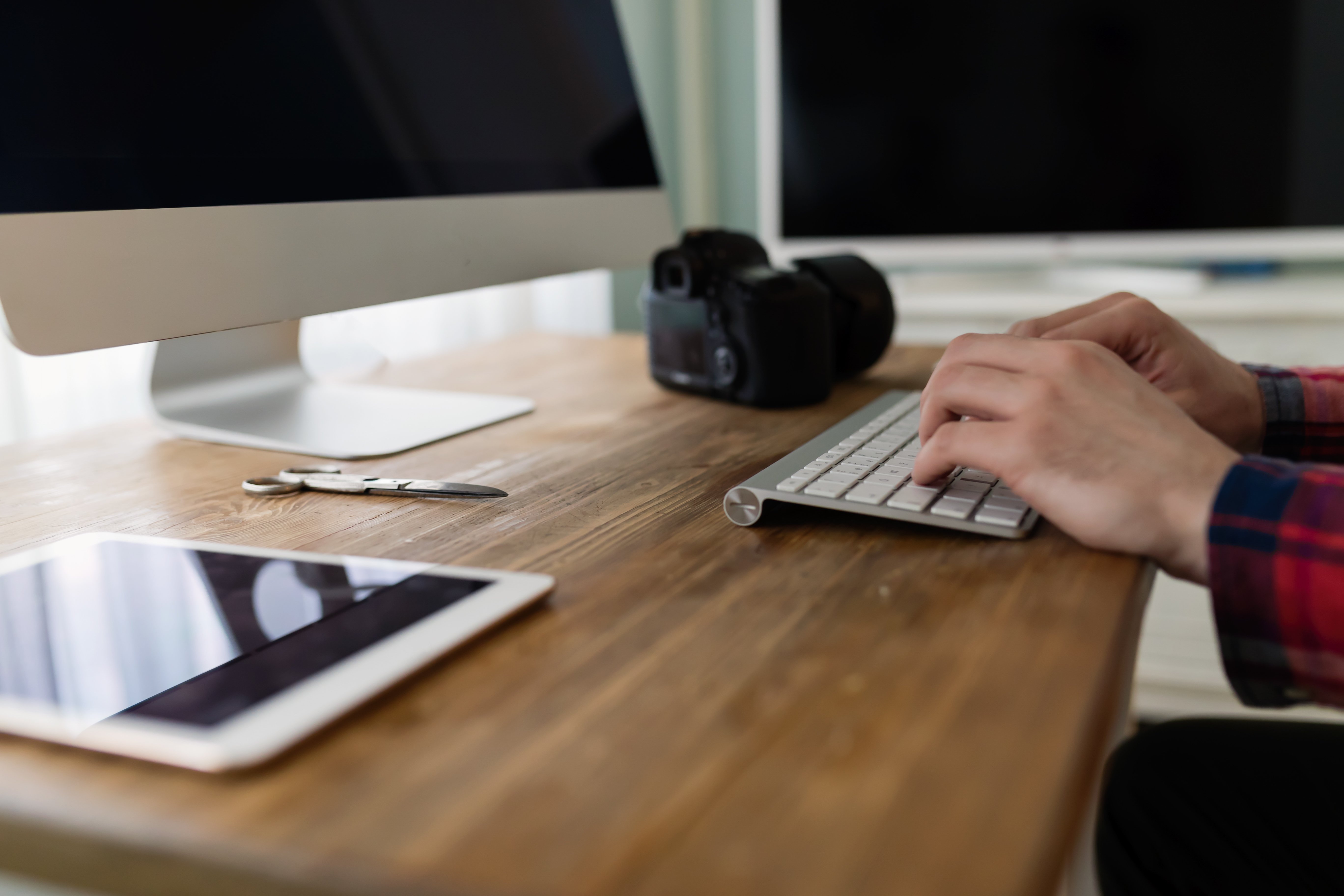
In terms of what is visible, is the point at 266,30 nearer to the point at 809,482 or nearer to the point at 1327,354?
the point at 809,482

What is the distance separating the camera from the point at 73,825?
24cm

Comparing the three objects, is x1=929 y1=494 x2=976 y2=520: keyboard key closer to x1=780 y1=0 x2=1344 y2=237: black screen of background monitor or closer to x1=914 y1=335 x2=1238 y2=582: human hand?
x1=914 y1=335 x2=1238 y2=582: human hand

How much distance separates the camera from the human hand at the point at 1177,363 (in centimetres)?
59

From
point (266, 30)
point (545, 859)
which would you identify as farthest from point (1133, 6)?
point (545, 859)

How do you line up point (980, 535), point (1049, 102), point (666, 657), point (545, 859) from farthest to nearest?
point (1049, 102) < point (980, 535) < point (666, 657) < point (545, 859)

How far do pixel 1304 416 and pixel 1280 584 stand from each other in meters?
0.30

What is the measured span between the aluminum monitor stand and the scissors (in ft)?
0.21

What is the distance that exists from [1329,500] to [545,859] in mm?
332

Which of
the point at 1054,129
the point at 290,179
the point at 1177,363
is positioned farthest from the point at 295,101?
the point at 1054,129

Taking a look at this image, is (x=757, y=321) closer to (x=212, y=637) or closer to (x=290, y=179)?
(x=290, y=179)

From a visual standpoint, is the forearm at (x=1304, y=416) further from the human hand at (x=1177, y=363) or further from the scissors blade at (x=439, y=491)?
the scissors blade at (x=439, y=491)

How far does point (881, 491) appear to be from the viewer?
46 cm

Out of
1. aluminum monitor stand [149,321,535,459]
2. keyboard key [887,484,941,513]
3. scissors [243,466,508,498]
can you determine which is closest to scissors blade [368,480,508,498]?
scissors [243,466,508,498]

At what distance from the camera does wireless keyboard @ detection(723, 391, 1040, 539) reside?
1.41 feet
